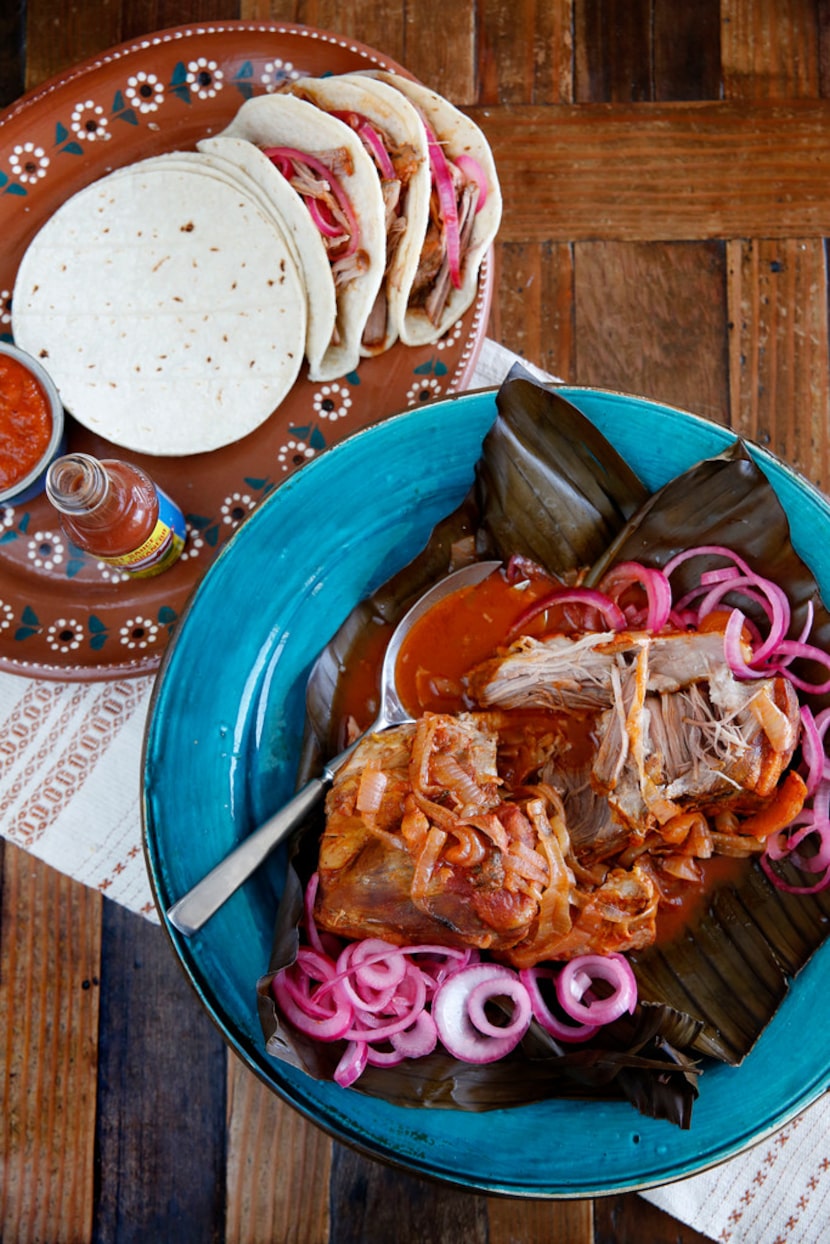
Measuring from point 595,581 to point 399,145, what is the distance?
4.70 feet

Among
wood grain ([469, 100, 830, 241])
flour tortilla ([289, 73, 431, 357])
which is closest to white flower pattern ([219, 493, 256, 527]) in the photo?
flour tortilla ([289, 73, 431, 357])

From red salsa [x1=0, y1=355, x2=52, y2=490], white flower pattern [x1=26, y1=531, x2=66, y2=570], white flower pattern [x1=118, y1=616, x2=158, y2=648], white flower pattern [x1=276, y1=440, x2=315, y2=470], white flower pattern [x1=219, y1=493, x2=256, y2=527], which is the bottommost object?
white flower pattern [x1=118, y1=616, x2=158, y2=648]

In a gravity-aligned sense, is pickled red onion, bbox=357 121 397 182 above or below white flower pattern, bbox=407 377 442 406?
above

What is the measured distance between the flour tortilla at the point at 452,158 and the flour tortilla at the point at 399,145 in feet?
0.20

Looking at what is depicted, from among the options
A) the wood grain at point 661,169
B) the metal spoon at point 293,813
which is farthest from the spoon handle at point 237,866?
the wood grain at point 661,169

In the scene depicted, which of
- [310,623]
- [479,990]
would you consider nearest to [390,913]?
[479,990]

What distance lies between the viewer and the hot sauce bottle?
2512mm

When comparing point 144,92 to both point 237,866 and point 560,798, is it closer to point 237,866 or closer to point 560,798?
point 237,866

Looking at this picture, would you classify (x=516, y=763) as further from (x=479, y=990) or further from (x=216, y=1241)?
(x=216, y=1241)

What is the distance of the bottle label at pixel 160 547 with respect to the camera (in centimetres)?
272

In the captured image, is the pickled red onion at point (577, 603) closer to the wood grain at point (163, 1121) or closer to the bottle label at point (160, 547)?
the bottle label at point (160, 547)

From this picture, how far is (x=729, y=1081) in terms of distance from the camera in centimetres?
258

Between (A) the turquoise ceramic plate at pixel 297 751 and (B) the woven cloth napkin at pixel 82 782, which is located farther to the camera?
(B) the woven cloth napkin at pixel 82 782

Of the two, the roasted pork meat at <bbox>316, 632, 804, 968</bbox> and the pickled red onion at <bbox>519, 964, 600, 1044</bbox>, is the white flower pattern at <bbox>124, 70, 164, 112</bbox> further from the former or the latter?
the pickled red onion at <bbox>519, 964, 600, 1044</bbox>
